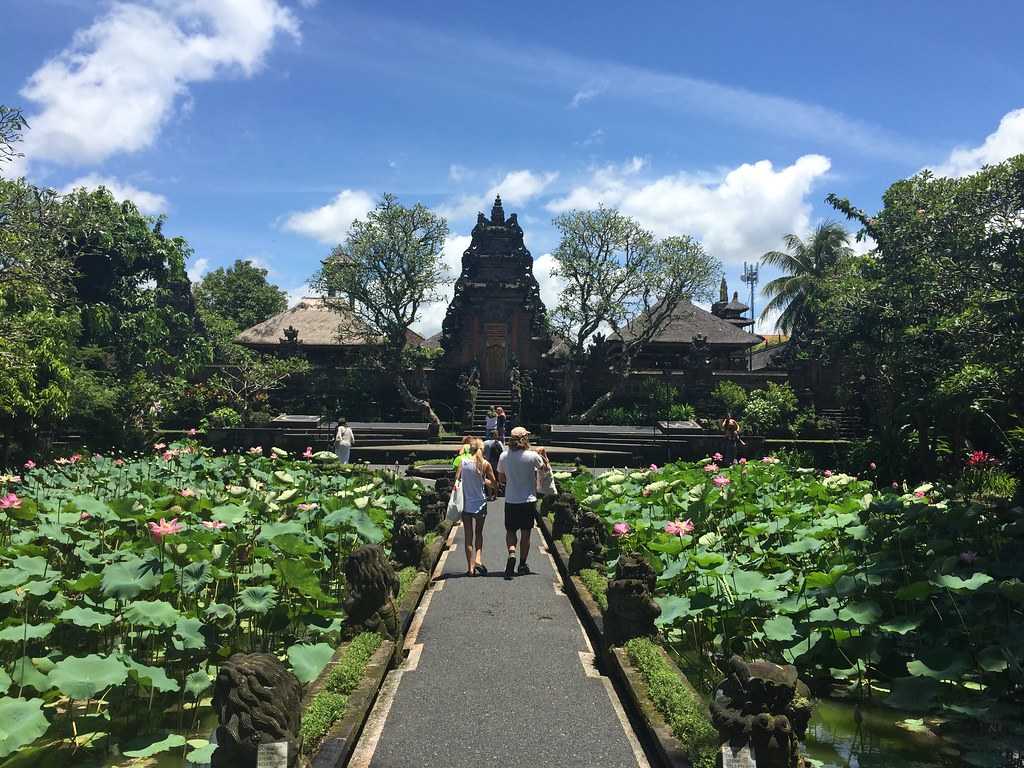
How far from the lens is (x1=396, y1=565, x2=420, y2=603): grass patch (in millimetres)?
7698

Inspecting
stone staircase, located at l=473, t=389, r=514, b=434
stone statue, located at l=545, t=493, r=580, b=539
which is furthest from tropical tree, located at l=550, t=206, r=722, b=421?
stone statue, located at l=545, t=493, r=580, b=539

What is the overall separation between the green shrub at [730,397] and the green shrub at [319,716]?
99.3ft

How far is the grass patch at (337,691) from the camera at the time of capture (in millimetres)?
4348

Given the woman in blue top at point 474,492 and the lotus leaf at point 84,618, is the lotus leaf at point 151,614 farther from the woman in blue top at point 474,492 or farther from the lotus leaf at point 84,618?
the woman in blue top at point 474,492

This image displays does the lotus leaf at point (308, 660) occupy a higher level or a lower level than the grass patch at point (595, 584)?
higher

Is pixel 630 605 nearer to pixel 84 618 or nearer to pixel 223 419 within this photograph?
pixel 84 618

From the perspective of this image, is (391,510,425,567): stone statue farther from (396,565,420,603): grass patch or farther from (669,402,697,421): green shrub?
(669,402,697,421): green shrub

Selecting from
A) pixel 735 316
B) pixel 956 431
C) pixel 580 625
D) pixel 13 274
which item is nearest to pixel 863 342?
pixel 956 431

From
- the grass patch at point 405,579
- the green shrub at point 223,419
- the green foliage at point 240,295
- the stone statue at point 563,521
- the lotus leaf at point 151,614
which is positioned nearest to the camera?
the lotus leaf at point 151,614

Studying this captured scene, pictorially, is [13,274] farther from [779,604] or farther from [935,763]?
[935,763]

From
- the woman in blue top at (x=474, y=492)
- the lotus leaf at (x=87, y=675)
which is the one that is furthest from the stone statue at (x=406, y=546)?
the lotus leaf at (x=87, y=675)

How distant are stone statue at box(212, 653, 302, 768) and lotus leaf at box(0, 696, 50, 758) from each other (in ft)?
2.64

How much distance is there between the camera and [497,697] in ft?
17.6

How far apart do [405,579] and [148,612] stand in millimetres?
3642
